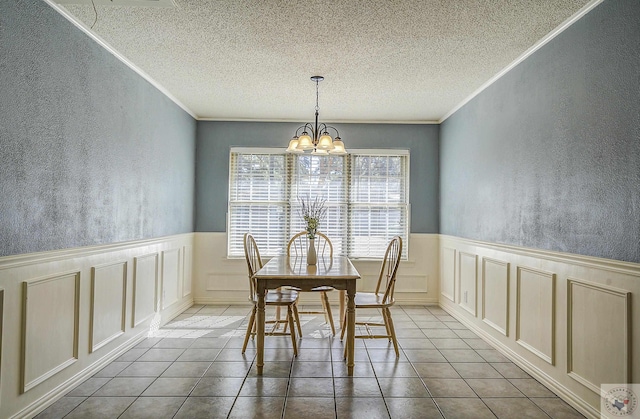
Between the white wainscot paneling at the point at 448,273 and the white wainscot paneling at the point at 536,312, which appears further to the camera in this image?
the white wainscot paneling at the point at 448,273

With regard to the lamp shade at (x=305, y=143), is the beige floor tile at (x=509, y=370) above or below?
below

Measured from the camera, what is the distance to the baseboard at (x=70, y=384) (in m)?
2.46

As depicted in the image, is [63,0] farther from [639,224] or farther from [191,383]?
[639,224]

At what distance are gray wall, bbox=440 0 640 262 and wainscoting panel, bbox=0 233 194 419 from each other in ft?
10.8

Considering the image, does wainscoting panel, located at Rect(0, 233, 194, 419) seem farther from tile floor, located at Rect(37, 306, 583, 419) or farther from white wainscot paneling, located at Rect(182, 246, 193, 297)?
white wainscot paneling, located at Rect(182, 246, 193, 297)

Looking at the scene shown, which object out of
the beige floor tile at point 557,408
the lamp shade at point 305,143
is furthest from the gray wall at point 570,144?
the lamp shade at point 305,143

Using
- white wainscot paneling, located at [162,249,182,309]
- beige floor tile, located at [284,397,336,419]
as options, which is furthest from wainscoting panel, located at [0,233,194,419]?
beige floor tile, located at [284,397,336,419]

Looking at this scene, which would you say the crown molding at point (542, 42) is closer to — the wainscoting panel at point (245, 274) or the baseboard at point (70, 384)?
the wainscoting panel at point (245, 274)

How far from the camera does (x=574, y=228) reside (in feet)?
8.97

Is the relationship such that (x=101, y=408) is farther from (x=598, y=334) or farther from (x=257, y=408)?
(x=598, y=334)

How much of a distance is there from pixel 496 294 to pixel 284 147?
3.24 meters

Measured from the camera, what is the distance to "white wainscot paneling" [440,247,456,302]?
5.09 m

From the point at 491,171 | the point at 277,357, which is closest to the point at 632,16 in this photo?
the point at 491,171

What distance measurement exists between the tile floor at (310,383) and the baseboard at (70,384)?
0.04 meters
